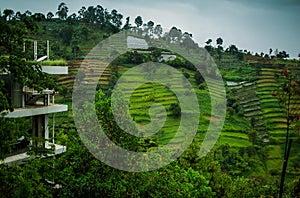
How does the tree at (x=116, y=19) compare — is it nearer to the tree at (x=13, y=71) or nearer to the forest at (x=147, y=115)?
the forest at (x=147, y=115)

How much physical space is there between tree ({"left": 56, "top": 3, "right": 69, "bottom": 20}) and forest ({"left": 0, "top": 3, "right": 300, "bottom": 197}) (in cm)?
12

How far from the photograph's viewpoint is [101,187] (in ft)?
17.8

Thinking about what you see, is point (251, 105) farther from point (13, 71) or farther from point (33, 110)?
point (13, 71)

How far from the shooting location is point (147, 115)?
16.6 meters

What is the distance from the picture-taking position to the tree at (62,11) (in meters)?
26.9

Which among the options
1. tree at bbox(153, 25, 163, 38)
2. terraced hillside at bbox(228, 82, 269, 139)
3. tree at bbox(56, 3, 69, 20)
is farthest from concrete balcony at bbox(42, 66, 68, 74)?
tree at bbox(56, 3, 69, 20)

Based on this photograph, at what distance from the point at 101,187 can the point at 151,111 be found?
426 inches

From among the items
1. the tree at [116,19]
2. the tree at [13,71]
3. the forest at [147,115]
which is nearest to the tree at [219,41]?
the forest at [147,115]

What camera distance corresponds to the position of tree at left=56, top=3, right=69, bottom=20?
26.9 meters

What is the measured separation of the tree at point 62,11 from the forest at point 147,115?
0.40ft

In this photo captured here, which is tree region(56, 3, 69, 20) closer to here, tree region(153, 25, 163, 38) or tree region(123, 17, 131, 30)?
tree region(123, 17, 131, 30)

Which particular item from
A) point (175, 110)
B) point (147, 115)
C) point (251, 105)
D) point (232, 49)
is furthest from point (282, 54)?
point (147, 115)

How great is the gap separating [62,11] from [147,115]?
14.6 metres

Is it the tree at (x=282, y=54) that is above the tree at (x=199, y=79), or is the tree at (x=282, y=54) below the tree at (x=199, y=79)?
above
